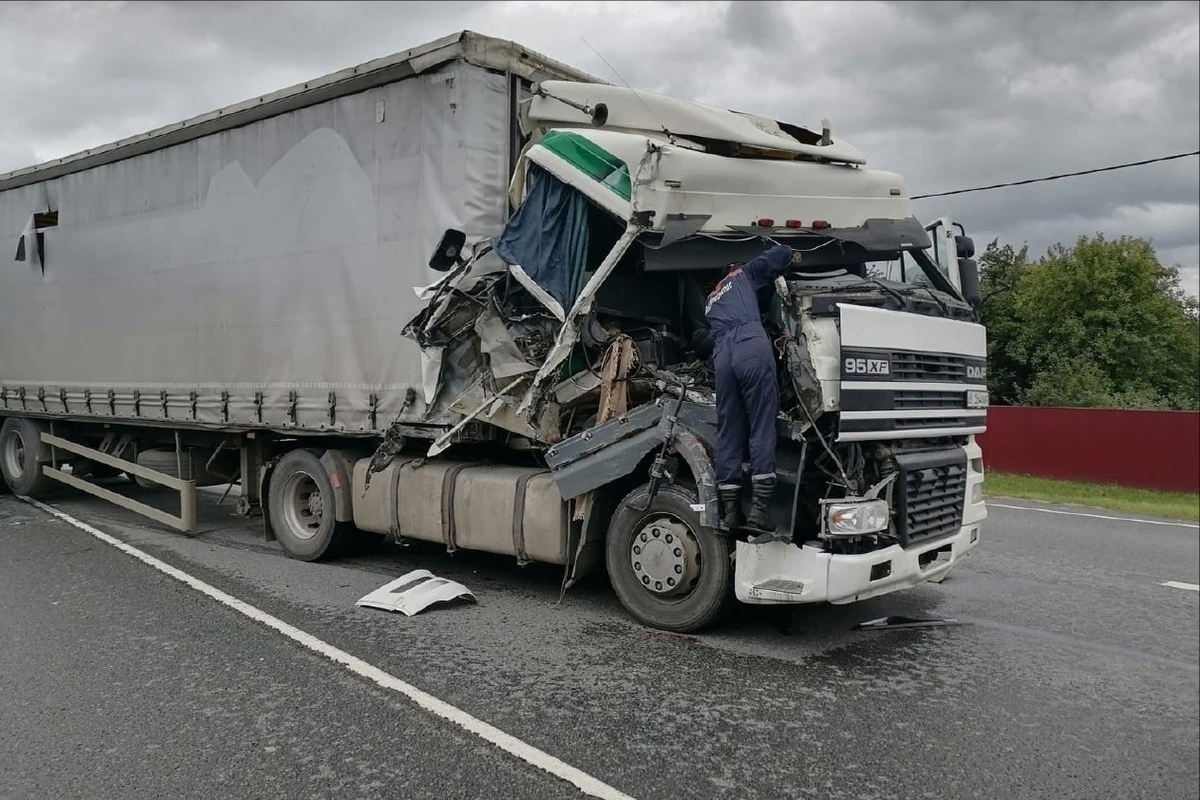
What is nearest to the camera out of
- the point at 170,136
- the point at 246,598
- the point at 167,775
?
the point at 167,775

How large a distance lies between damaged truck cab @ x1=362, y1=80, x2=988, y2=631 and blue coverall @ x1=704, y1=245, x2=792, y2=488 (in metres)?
0.17

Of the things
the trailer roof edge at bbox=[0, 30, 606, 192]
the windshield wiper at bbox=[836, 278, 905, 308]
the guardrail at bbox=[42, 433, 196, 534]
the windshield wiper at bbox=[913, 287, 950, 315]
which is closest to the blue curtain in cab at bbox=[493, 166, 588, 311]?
the trailer roof edge at bbox=[0, 30, 606, 192]

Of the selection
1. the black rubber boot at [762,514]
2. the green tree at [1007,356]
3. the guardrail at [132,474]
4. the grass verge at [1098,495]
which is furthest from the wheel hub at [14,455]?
the green tree at [1007,356]

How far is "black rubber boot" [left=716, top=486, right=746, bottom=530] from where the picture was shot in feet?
15.8

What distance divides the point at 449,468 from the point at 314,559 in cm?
181

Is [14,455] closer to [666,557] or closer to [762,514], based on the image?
[666,557]

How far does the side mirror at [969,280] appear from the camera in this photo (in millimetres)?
6309

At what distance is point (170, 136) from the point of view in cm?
877

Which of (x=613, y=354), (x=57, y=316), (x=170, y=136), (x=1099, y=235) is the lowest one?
(x=613, y=354)

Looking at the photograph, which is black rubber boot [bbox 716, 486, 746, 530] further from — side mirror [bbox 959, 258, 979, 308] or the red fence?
the red fence

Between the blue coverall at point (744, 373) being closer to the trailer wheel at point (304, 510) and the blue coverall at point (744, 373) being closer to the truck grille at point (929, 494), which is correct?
the truck grille at point (929, 494)

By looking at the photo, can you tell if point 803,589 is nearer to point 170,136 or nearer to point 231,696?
point 231,696

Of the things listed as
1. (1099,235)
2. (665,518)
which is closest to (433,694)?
(665,518)

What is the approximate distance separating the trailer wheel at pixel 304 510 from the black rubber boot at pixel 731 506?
12.4 feet
